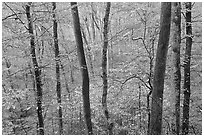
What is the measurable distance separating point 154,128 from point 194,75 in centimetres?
599

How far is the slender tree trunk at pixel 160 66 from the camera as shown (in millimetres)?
3971

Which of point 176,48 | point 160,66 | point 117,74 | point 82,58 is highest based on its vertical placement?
point 176,48

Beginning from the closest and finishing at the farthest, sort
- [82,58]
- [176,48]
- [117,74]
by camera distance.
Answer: [176,48], [82,58], [117,74]

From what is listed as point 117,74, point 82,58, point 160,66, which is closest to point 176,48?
point 160,66

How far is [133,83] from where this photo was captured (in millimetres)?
9852

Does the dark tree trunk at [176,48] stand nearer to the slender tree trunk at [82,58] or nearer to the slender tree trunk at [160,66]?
the slender tree trunk at [160,66]

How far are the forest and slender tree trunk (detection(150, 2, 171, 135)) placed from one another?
19 millimetres

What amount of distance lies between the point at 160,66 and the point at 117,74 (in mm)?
7219

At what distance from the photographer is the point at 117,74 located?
1126cm

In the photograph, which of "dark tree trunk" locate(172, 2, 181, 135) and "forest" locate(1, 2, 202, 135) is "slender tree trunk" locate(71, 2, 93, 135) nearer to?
"forest" locate(1, 2, 202, 135)

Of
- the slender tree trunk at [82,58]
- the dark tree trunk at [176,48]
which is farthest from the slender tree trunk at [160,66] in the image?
the slender tree trunk at [82,58]

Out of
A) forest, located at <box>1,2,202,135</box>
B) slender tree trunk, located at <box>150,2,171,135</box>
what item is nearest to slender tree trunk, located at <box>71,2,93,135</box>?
forest, located at <box>1,2,202,135</box>

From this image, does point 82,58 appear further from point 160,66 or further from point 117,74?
point 117,74

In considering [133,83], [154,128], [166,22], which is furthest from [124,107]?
[166,22]
